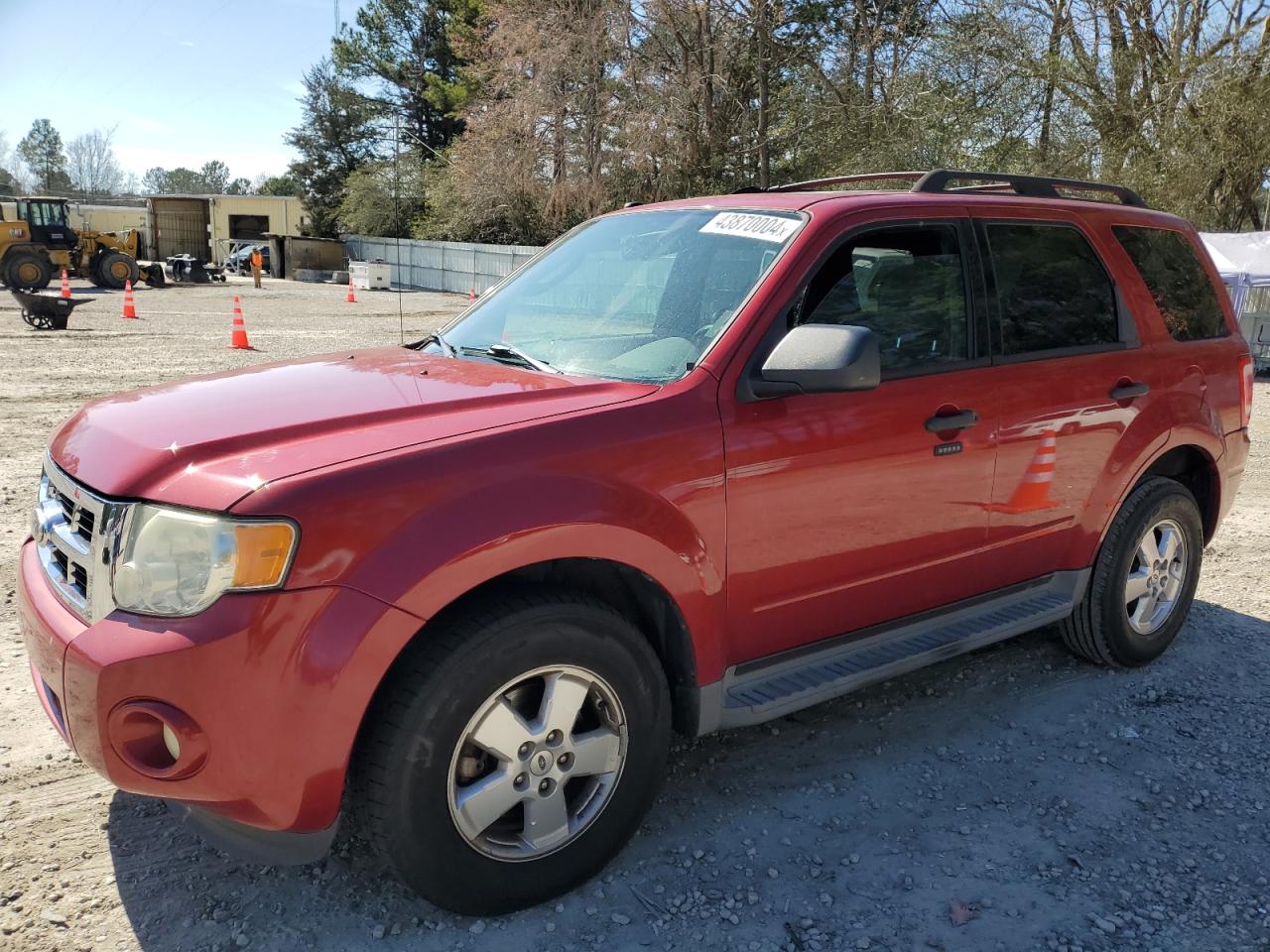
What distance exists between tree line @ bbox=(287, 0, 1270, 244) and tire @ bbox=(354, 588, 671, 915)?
1985 centimetres

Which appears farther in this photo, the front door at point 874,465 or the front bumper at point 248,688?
the front door at point 874,465

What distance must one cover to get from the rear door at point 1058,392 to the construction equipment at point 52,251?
29.7 metres

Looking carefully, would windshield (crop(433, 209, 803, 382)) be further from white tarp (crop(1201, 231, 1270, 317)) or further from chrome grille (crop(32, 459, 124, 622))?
white tarp (crop(1201, 231, 1270, 317))

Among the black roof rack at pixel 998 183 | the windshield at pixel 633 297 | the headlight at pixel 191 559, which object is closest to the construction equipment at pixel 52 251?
the windshield at pixel 633 297

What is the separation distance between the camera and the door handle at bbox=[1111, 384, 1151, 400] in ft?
12.7

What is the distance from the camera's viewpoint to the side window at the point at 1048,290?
365cm

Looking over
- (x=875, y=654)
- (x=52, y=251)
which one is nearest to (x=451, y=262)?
(x=52, y=251)

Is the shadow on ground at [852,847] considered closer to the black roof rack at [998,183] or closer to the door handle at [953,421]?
the door handle at [953,421]

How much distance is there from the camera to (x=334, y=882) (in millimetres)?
2764

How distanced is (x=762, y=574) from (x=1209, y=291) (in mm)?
2955

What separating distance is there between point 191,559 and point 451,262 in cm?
3905

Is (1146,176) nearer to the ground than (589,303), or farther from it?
farther from it

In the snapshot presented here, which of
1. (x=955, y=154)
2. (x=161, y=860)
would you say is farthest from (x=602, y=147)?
(x=161, y=860)

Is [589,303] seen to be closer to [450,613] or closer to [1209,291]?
[450,613]
